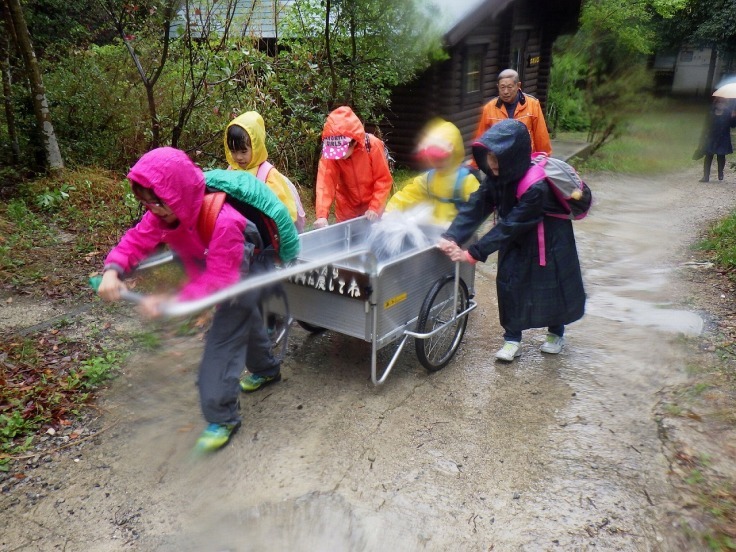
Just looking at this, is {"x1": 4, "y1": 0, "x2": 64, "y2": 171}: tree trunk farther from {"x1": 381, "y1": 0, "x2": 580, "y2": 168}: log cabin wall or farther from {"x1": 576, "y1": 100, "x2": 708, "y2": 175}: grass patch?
{"x1": 576, "y1": 100, "x2": 708, "y2": 175}: grass patch

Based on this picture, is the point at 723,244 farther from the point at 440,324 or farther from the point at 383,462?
the point at 383,462

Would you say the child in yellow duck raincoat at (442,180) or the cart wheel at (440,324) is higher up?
the child in yellow duck raincoat at (442,180)

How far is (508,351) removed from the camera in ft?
14.0

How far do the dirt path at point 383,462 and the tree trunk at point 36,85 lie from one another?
3.95 metres

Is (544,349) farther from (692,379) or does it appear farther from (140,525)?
(140,525)

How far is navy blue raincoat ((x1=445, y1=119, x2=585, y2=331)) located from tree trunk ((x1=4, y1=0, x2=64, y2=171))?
211 inches

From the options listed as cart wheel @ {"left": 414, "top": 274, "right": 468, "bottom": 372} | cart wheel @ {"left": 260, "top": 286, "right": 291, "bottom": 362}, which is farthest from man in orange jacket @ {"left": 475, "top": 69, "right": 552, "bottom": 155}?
cart wheel @ {"left": 260, "top": 286, "right": 291, "bottom": 362}

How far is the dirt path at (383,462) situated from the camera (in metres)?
2.75

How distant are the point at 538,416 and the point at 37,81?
20.8 ft

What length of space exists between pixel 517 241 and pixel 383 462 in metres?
1.69

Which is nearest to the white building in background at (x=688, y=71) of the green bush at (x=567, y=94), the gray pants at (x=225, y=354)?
the green bush at (x=567, y=94)

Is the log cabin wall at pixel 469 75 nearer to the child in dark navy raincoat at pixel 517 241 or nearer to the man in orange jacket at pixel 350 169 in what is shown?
the man in orange jacket at pixel 350 169

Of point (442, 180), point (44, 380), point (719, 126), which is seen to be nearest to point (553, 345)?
point (442, 180)

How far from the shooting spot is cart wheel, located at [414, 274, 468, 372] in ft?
12.5
